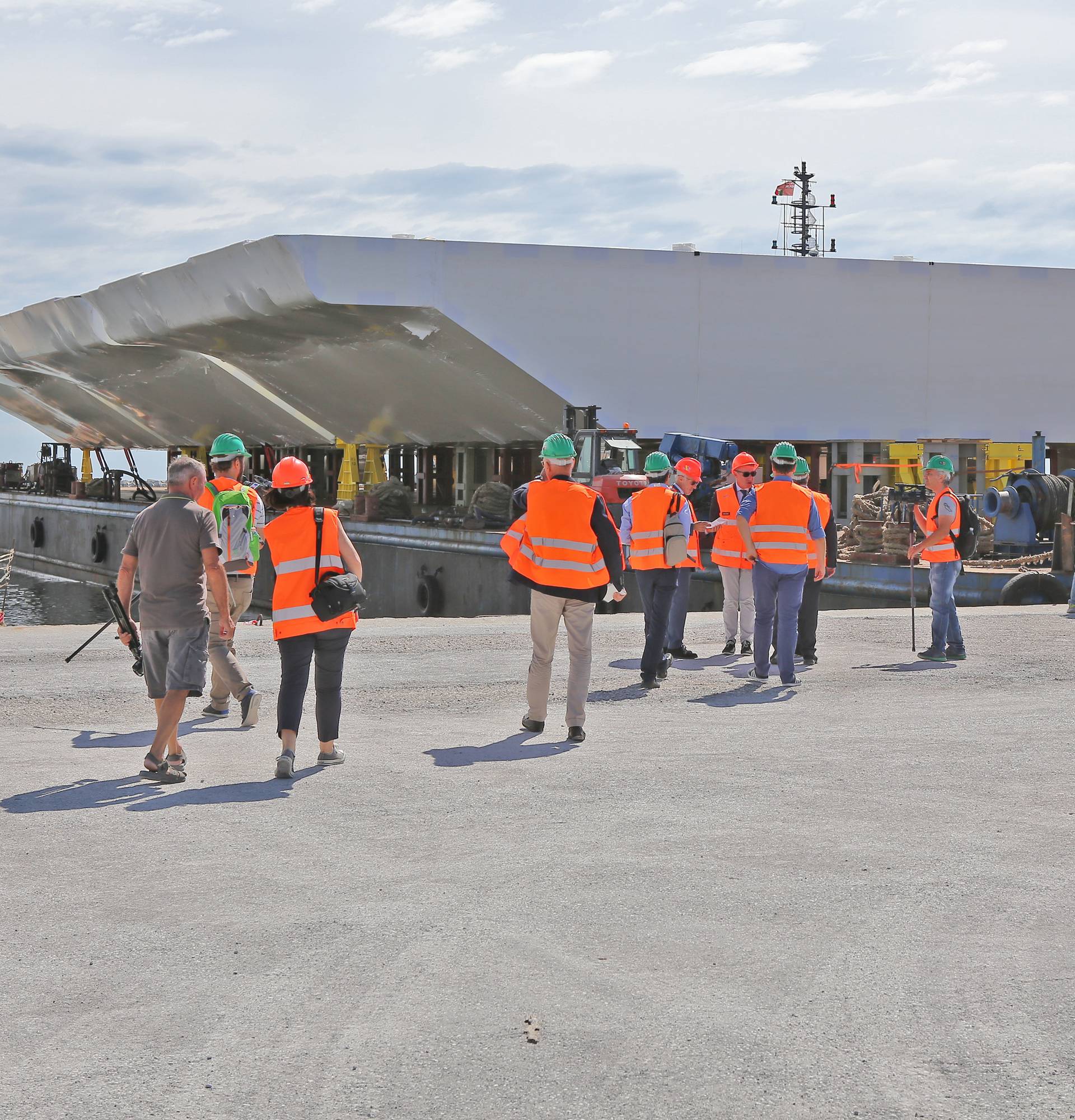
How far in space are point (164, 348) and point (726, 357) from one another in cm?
2287

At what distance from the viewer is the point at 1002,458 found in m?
42.9

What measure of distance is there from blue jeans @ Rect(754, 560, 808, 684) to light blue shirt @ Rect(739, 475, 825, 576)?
0.8 inches

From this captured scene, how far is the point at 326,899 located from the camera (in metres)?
5.75

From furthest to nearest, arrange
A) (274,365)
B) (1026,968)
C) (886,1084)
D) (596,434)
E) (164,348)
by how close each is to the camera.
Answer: (164,348), (274,365), (596,434), (1026,968), (886,1084)

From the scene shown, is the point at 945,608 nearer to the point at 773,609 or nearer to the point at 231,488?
the point at 773,609

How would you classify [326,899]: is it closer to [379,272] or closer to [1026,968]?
[1026,968]

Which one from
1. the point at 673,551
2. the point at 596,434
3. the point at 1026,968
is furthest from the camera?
the point at 596,434

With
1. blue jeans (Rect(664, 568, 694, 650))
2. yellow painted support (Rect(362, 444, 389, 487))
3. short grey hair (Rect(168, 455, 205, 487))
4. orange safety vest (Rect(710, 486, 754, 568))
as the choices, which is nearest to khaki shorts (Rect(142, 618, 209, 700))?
short grey hair (Rect(168, 455, 205, 487))

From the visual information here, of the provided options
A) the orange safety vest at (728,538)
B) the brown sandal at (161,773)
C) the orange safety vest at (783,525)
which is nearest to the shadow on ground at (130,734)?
the brown sandal at (161,773)

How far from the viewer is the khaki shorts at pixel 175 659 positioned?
7.76 m

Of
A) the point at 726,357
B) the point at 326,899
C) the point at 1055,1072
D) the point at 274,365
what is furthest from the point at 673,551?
the point at 274,365

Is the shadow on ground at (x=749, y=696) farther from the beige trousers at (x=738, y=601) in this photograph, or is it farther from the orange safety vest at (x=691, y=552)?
the beige trousers at (x=738, y=601)

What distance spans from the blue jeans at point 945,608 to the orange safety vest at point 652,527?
2.63 meters

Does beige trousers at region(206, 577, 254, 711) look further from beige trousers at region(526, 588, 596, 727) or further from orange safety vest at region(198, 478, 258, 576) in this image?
beige trousers at region(526, 588, 596, 727)
